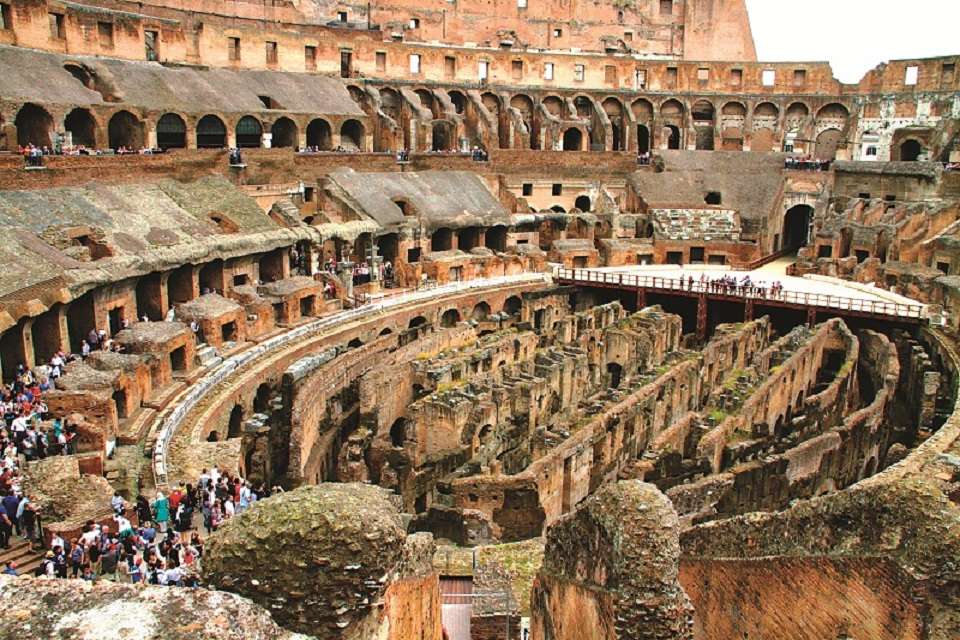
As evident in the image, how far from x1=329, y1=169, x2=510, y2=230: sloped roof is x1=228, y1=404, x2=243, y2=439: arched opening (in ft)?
50.8

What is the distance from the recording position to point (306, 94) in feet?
146

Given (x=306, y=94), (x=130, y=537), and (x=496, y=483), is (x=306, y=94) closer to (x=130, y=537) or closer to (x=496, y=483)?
(x=496, y=483)

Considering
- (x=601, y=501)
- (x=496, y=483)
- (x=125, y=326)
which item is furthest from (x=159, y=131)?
(x=601, y=501)

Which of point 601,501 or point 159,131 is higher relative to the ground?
point 159,131

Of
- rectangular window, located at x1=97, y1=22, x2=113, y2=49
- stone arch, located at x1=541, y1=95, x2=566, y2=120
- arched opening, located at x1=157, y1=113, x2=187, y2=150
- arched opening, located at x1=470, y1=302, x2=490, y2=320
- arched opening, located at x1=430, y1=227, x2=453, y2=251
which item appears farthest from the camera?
stone arch, located at x1=541, y1=95, x2=566, y2=120

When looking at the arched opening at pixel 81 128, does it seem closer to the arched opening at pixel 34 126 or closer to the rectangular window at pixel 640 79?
the arched opening at pixel 34 126

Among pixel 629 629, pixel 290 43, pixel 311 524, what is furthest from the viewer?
pixel 290 43

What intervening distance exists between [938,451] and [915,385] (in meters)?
9.59

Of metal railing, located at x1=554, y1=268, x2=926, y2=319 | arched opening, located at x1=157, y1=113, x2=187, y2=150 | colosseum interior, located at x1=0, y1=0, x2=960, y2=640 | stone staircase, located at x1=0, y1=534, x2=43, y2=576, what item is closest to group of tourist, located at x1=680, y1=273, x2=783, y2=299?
metal railing, located at x1=554, y1=268, x2=926, y2=319

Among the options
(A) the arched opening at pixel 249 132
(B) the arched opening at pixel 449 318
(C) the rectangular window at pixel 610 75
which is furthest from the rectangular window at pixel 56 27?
(C) the rectangular window at pixel 610 75

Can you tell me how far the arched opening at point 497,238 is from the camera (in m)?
43.0

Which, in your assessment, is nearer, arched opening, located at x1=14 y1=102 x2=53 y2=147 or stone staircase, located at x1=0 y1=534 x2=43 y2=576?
stone staircase, located at x1=0 y1=534 x2=43 y2=576

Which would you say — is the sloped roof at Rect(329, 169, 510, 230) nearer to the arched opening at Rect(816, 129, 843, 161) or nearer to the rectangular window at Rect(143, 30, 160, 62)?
the rectangular window at Rect(143, 30, 160, 62)

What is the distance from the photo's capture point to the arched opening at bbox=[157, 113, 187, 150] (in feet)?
123
